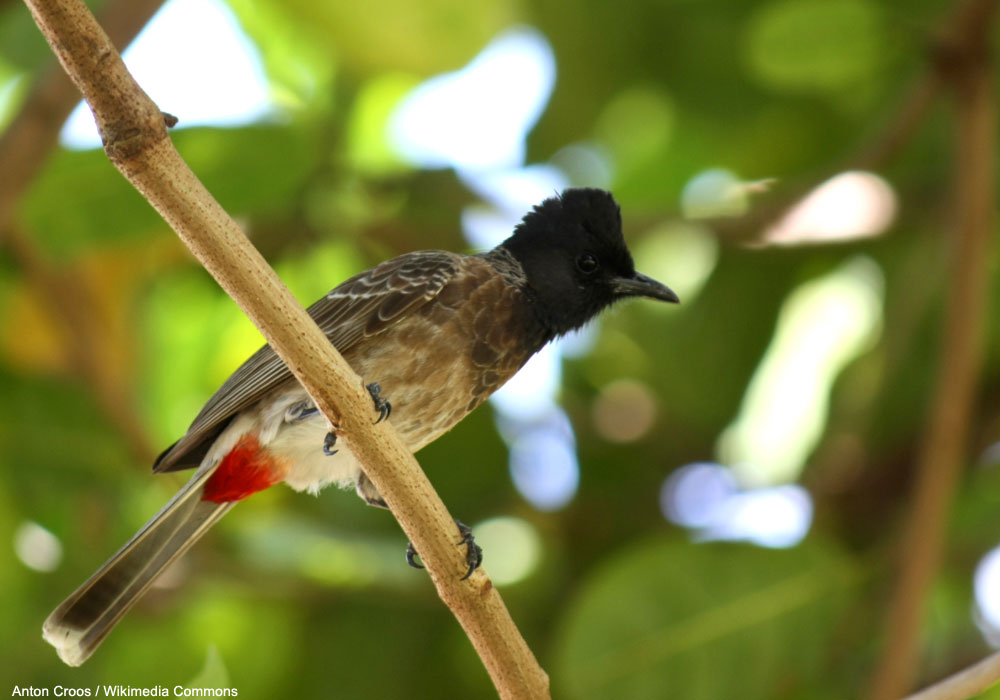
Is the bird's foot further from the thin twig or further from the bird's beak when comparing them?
the thin twig

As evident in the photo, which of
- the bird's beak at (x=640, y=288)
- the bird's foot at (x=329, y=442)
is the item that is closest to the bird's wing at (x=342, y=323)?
the bird's foot at (x=329, y=442)

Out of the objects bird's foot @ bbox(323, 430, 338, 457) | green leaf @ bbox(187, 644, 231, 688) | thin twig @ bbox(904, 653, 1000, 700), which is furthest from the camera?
green leaf @ bbox(187, 644, 231, 688)

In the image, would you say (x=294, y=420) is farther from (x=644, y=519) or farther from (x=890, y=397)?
(x=890, y=397)

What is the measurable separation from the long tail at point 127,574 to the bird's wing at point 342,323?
0.43 ft

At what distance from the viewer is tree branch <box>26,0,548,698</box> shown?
162 centimetres

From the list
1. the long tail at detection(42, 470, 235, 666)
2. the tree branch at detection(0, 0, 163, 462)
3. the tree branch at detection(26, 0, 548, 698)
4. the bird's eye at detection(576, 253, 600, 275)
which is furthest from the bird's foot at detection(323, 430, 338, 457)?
the tree branch at detection(0, 0, 163, 462)

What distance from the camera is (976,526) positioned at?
386 cm

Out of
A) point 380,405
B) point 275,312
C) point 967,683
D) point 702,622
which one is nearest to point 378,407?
point 380,405

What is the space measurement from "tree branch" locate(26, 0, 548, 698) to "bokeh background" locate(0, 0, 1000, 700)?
4.39 ft

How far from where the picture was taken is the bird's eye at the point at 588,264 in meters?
3.51

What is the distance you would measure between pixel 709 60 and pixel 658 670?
2.27m

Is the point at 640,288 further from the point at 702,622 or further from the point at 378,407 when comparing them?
the point at 378,407

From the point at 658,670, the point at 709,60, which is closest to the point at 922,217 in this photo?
the point at 709,60

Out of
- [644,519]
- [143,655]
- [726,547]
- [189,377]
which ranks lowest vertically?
[726,547]
